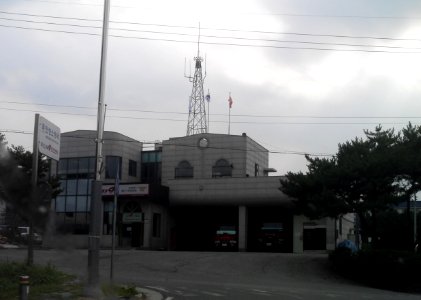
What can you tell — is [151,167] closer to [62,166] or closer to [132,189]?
[62,166]

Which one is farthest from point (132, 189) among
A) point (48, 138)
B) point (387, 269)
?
point (48, 138)

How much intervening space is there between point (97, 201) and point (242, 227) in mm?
40067

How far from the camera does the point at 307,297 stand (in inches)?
720

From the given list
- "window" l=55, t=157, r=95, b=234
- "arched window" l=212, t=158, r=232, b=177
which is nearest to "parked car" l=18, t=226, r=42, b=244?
"window" l=55, t=157, r=95, b=234

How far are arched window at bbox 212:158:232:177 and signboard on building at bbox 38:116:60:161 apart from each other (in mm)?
43407

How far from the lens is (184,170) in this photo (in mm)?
63594

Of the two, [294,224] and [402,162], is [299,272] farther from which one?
[294,224]

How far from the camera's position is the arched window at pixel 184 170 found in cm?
6338

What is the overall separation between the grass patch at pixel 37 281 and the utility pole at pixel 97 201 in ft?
2.16

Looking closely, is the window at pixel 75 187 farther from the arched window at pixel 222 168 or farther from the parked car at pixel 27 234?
the parked car at pixel 27 234

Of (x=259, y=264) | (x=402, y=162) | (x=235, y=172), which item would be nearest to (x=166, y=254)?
(x=259, y=264)

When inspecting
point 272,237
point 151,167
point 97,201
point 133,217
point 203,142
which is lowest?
point 272,237

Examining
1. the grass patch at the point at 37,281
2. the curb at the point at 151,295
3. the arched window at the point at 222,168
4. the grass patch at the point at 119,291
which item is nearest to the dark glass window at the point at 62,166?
the arched window at the point at 222,168

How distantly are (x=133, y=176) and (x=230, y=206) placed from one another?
46.6 feet
